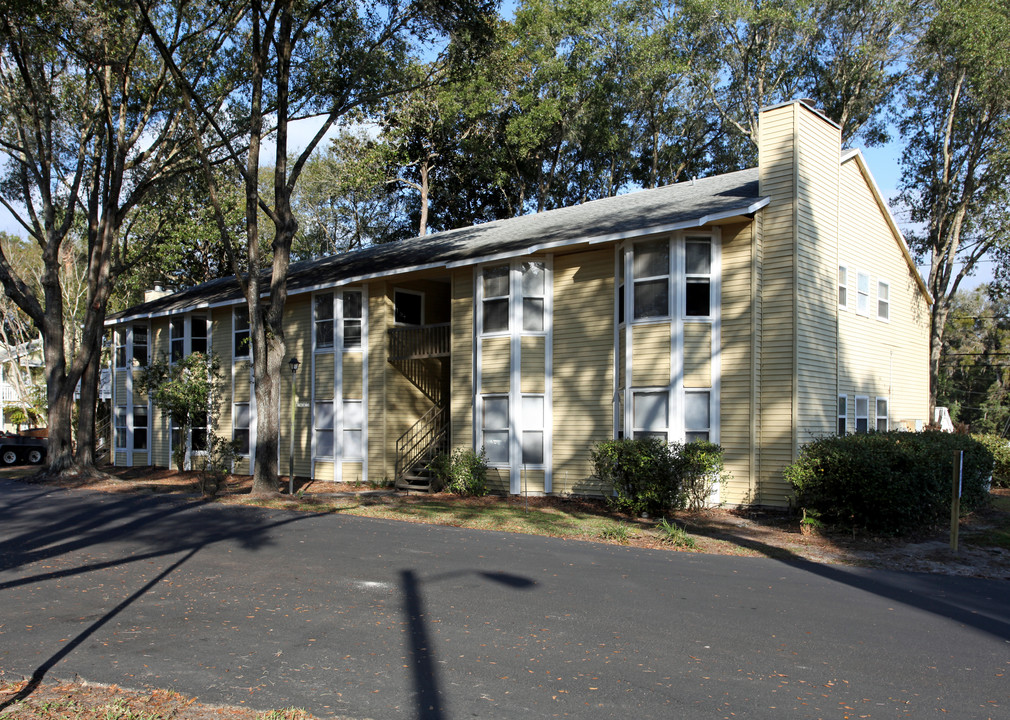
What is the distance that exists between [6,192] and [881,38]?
3341cm

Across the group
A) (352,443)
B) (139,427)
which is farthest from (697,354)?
(139,427)

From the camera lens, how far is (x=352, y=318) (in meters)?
22.2

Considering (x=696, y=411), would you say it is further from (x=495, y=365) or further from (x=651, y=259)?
(x=495, y=365)

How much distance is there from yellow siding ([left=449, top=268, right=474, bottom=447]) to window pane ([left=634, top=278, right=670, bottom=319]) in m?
4.73

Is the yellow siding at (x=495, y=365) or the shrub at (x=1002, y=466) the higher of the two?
the yellow siding at (x=495, y=365)

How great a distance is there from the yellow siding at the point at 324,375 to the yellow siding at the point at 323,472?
199 centimetres

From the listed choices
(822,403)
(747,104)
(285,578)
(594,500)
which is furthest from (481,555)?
(747,104)

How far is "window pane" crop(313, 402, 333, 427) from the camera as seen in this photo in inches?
886

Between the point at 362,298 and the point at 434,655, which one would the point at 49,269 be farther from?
the point at 434,655

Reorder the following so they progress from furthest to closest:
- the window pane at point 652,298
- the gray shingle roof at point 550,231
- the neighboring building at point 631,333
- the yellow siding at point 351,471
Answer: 1. the yellow siding at point 351,471
2. the gray shingle roof at point 550,231
3. the window pane at point 652,298
4. the neighboring building at point 631,333

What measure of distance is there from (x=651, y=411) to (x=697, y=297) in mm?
2635

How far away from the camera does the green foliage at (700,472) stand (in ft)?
47.3

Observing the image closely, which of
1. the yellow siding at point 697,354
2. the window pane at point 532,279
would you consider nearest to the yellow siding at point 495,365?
the window pane at point 532,279

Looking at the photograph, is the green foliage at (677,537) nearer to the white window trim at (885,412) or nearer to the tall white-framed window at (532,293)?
the tall white-framed window at (532,293)
